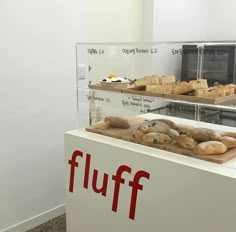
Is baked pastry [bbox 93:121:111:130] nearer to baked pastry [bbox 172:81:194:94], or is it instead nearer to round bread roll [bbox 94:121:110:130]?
round bread roll [bbox 94:121:110:130]

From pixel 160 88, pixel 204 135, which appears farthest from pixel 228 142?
pixel 160 88

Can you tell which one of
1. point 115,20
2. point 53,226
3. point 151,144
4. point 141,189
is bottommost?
point 53,226

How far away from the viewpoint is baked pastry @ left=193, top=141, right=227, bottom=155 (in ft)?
4.25

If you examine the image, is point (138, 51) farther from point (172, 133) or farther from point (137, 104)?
point (172, 133)

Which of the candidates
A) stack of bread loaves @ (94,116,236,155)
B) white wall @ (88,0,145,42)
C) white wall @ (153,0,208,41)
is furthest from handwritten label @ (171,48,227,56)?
white wall @ (153,0,208,41)

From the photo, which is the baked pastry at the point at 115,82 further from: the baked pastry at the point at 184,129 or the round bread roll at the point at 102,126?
the baked pastry at the point at 184,129

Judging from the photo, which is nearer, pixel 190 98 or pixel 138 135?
pixel 190 98

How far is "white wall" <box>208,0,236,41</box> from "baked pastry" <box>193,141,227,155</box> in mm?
2298

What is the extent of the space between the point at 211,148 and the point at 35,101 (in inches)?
47.6

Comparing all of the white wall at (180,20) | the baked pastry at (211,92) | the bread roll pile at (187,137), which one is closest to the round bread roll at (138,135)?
the bread roll pile at (187,137)

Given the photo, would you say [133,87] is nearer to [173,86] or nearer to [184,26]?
[173,86]

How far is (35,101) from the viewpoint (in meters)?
2.09

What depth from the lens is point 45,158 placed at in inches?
87.2

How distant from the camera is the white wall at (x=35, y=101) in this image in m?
1.94
